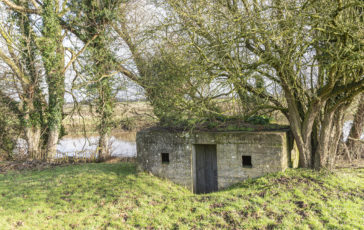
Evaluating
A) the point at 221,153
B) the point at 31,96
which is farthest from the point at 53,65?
the point at 221,153

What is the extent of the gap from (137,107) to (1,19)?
28.8ft

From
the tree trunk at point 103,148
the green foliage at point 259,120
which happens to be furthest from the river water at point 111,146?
the green foliage at point 259,120

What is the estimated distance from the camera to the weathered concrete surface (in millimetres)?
8633

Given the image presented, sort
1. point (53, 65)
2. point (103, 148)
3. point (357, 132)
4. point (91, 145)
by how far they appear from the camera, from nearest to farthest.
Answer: point (357, 132), point (53, 65), point (91, 145), point (103, 148)

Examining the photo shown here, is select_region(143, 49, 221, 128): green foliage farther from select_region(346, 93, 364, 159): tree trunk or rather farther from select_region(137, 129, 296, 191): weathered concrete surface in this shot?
select_region(346, 93, 364, 159): tree trunk

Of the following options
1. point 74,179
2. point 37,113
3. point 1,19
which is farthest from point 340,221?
point 1,19

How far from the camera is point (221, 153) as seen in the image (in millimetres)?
9297

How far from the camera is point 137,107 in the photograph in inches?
616

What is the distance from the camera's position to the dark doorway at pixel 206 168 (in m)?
9.85

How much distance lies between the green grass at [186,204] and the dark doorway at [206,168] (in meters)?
0.90

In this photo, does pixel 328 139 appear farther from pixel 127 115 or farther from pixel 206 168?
pixel 127 115

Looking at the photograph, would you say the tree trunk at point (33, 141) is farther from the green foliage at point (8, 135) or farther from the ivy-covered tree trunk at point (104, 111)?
the ivy-covered tree trunk at point (104, 111)

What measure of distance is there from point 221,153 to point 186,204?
2520 millimetres

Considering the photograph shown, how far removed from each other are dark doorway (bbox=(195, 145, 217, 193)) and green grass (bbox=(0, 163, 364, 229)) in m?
0.90
